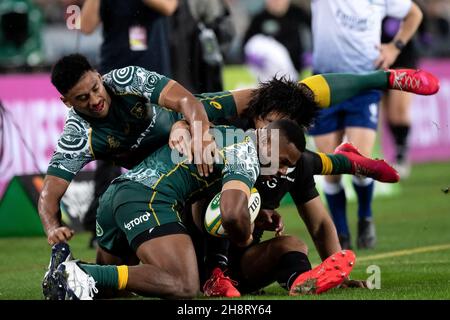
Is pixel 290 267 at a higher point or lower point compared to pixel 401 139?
higher

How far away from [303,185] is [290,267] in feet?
2.57

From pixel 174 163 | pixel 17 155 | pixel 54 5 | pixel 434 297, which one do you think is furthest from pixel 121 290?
pixel 54 5

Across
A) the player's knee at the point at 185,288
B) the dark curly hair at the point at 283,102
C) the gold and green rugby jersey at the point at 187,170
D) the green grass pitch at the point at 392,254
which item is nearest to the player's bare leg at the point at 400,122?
the green grass pitch at the point at 392,254

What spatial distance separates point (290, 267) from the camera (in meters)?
7.65

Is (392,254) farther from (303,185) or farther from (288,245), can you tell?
(288,245)

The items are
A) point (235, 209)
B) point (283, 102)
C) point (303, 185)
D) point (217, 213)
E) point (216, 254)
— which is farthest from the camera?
point (283, 102)

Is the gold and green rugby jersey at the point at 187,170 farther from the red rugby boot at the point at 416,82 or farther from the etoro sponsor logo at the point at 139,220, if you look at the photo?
the red rugby boot at the point at 416,82

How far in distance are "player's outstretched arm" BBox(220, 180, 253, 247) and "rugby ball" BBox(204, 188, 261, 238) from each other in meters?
0.24

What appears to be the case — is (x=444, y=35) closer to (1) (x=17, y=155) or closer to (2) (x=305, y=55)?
(2) (x=305, y=55)

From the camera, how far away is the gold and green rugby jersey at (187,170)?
742 centimetres

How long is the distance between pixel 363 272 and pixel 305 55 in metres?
10.7

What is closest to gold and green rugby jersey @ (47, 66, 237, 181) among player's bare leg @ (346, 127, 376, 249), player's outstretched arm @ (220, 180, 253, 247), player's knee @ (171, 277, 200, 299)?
player's outstretched arm @ (220, 180, 253, 247)

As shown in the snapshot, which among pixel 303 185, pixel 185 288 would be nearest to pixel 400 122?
pixel 303 185

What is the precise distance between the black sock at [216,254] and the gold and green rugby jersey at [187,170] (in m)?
0.33
